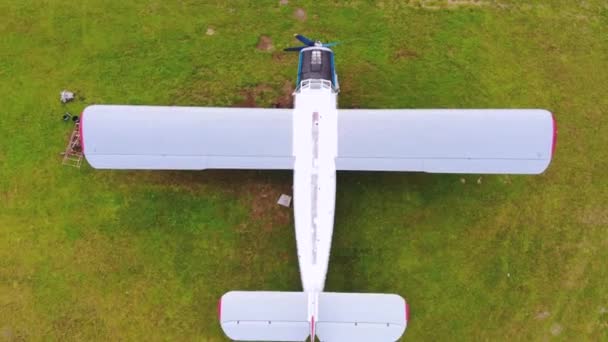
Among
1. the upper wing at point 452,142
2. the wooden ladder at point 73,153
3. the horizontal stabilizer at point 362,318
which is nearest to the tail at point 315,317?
the horizontal stabilizer at point 362,318

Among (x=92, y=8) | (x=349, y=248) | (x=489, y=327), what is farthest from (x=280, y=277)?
(x=92, y=8)

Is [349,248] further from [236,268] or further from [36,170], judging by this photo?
[36,170]

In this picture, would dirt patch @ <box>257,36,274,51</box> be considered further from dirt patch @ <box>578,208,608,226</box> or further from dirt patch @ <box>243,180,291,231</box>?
dirt patch @ <box>578,208,608,226</box>

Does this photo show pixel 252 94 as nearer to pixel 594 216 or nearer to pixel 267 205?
pixel 267 205

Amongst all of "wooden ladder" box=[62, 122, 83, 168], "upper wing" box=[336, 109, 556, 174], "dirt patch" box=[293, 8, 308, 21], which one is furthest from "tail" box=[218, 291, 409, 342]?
"dirt patch" box=[293, 8, 308, 21]

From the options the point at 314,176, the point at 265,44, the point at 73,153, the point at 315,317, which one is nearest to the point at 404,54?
the point at 265,44

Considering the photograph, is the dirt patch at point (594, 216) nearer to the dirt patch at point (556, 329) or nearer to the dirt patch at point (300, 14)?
the dirt patch at point (556, 329)
